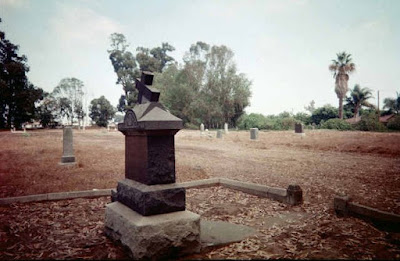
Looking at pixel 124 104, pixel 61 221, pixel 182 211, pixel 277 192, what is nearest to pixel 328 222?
pixel 277 192

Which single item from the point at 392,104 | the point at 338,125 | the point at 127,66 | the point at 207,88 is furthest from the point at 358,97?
the point at 127,66

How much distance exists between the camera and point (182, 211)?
3.77m

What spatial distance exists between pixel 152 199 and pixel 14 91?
132 feet

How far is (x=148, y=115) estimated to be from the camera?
3.73 meters

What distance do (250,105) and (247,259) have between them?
138ft

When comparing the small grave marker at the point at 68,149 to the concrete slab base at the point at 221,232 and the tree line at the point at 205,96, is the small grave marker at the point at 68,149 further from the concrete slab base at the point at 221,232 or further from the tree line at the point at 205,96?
the tree line at the point at 205,96

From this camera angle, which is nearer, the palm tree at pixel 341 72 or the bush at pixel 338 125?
the bush at pixel 338 125

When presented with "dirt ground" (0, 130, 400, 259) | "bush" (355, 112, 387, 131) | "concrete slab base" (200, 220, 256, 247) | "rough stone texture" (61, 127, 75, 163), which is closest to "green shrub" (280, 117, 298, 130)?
"bush" (355, 112, 387, 131)

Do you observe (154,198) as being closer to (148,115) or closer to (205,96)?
(148,115)

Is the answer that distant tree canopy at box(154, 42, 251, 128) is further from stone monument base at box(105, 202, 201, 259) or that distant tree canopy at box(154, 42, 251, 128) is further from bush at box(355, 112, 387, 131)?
stone monument base at box(105, 202, 201, 259)

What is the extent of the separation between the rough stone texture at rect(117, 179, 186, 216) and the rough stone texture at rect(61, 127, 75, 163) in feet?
29.3

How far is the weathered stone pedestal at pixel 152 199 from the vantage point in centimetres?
331

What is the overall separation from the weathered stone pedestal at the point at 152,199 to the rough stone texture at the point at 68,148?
28.2ft

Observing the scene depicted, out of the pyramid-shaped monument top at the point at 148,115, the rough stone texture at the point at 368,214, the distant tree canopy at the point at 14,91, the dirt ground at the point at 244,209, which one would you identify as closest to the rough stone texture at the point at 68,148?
the dirt ground at the point at 244,209
